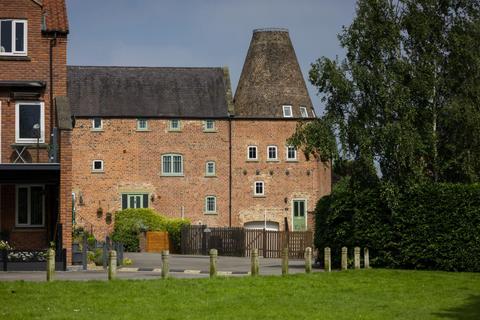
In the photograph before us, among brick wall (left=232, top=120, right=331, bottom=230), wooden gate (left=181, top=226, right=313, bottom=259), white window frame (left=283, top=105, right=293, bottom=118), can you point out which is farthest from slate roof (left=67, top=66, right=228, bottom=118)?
wooden gate (left=181, top=226, right=313, bottom=259)

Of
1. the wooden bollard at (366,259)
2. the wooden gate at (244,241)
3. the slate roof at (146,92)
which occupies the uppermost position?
the slate roof at (146,92)

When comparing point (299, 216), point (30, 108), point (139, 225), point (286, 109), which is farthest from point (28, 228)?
point (286, 109)

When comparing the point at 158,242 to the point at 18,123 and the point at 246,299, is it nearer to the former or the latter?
the point at 18,123

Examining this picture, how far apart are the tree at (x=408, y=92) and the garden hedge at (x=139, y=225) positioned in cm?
2488

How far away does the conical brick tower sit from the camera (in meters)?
66.6

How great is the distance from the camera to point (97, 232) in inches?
2479

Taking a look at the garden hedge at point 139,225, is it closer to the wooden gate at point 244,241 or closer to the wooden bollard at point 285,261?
the wooden gate at point 244,241

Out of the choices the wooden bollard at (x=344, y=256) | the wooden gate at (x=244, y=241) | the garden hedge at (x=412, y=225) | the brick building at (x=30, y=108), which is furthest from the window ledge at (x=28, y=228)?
the wooden gate at (x=244, y=241)

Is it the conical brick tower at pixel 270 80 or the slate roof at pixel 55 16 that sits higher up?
the conical brick tower at pixel 270 80

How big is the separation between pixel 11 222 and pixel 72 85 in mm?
30777

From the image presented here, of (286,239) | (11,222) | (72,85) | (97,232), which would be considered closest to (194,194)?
(97,232)

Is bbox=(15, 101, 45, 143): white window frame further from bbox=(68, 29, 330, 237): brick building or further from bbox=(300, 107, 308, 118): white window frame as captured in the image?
bbox=(300, 107, 308, 118): white window frame

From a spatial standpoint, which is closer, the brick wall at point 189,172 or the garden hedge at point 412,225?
the garden hedge at point 412,225

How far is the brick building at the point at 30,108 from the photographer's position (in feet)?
115
